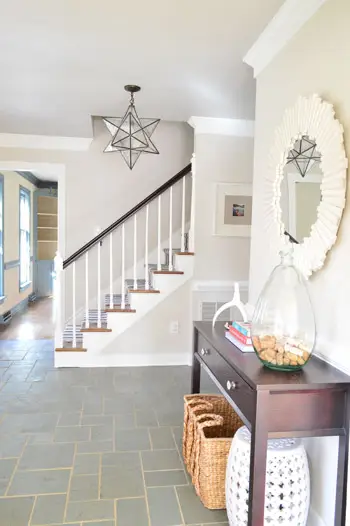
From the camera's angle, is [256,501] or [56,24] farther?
[56,24]

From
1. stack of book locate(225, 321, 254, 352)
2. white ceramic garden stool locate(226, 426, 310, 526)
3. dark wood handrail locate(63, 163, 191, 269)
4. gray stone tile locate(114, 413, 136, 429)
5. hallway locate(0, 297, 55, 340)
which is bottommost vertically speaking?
hallway locate(0, 297, 55, 340)

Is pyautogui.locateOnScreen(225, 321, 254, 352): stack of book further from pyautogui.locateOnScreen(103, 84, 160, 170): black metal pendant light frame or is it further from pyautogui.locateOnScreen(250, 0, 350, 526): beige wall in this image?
pyautogui.locateOnScreen(103, 84, 160, 170): black metal pendant light frame

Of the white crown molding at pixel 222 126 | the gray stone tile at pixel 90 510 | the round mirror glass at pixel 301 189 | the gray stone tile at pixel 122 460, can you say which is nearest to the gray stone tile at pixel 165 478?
the gray stone tile at pixel 122 460

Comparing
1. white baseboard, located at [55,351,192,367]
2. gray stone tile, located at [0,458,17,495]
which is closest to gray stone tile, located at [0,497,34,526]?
gray stone tile, located at [0,458,17,495]

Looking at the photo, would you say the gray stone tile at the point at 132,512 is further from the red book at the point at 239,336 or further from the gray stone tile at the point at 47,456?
the red book at the point at 239,336

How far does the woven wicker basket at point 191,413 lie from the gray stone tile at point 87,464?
0.53 metres

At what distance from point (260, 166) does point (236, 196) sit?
1.69 metres

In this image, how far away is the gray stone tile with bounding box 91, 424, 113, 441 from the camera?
2.76m

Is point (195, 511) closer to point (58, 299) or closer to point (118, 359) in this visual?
point (118, 359)

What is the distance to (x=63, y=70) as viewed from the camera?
3.02 meters

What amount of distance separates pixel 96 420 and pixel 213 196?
244cm

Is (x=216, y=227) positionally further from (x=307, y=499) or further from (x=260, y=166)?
(x=307, y=499)

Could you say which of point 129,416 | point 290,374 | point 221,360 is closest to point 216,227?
point 129,416

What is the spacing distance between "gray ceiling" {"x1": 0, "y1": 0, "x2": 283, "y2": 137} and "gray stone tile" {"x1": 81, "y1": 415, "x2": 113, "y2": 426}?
101 inches
